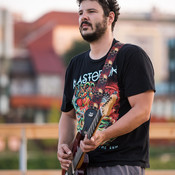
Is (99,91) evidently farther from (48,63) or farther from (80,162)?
(48,63)

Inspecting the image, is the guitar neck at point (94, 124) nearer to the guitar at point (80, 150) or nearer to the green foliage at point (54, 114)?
the guitar at point (80, 150)

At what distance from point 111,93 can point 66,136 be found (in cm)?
51

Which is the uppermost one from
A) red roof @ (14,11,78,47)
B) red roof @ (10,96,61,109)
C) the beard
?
red roof @ (14,11,78,47)

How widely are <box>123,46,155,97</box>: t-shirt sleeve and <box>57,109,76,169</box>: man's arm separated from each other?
506 millimetres

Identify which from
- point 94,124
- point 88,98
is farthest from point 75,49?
point 94,124

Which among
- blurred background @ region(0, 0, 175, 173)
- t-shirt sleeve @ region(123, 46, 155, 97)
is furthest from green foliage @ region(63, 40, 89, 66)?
t-shirt sleeve @ region(123, 46, 155, 97)

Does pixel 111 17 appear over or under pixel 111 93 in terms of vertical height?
over

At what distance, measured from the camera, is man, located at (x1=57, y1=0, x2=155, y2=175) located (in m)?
2.14

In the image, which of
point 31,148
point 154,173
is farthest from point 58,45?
point 154,173

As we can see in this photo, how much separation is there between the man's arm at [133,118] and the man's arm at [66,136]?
1.19 feet

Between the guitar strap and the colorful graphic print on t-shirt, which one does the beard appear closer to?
the guitar strap

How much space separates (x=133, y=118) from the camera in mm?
2117

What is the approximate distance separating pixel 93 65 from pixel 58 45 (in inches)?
933

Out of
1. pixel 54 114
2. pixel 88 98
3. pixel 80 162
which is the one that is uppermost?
pixel 88 98
